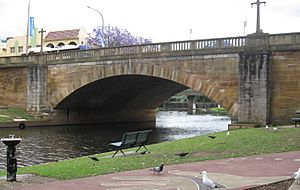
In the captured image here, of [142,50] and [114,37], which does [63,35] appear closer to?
[114,37]

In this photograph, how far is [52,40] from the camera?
100 meters

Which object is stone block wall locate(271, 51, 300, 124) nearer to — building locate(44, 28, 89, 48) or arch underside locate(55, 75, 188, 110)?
arch underside locate(55, 75, 188, 110)

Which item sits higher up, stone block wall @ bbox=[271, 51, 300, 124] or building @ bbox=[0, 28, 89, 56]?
building @ bbox=[0, 28, 89, 56]

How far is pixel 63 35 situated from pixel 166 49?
2703 inches

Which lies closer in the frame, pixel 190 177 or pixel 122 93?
pixel 190 177

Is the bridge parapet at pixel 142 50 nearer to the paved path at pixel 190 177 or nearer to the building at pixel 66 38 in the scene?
the paved path at pixel 190 177

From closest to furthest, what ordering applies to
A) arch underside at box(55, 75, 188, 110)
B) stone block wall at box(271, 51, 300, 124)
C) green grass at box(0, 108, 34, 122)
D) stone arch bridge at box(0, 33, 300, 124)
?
stone block wall at box(271, 51, 300, 124)
stone arch bridge at box(0, 33, 300, 124)
green grass at box(0, 108, 34, 122)
arch underside at box(55, 75, 188, 110)

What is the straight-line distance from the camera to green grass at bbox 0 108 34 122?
40.2 metres

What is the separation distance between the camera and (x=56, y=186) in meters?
9.98

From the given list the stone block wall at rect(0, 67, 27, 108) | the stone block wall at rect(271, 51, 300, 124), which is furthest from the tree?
the stone block wall at rect(271, 51, 300, 124)

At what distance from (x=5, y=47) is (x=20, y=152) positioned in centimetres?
8972

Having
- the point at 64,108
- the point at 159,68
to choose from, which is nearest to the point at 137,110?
the point at 64,108

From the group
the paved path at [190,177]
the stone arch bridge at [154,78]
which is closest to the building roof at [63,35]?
the stone arch bridge at [154,78]

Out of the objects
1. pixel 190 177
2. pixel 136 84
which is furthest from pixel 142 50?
pixel 190 177
